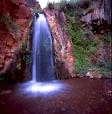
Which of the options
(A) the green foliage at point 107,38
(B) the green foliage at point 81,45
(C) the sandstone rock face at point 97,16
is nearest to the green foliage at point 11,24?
(B) the green foliage at point 81,45

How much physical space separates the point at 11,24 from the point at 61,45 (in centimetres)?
293

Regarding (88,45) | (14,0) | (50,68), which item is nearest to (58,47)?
(50,68)

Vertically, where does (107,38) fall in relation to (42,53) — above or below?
above

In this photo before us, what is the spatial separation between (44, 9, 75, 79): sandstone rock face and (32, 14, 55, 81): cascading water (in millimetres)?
312

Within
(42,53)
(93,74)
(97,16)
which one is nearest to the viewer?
(93,74)

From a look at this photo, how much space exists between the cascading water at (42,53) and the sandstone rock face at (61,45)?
0.31 meters

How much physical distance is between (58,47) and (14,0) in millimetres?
3254

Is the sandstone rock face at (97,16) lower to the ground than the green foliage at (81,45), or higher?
higher

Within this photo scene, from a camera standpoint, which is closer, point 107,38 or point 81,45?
point 81,45

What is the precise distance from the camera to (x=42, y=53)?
13.1 meters

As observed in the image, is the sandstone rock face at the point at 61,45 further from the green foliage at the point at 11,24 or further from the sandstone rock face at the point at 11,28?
the green foliage at the point at 11,24

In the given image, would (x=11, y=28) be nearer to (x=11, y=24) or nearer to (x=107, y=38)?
(x=11, y=24)

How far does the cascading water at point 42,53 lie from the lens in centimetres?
1239

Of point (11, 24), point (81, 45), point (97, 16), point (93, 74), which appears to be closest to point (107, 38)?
point (97, 16)
